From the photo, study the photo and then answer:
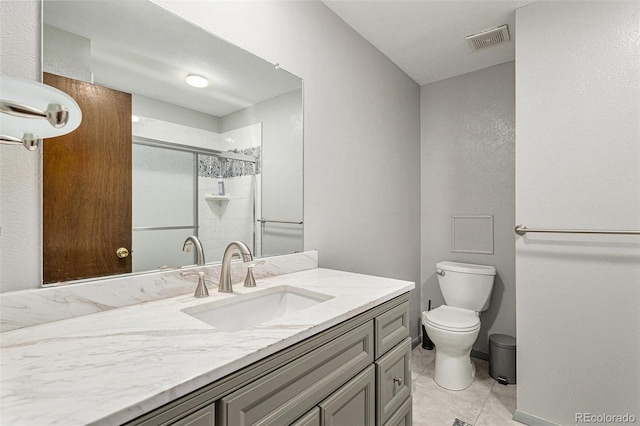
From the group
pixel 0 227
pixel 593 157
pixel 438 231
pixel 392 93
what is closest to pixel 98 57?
pixel 0 227

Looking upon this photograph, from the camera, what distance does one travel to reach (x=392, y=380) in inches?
48.3

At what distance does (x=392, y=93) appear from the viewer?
2566 millimetres

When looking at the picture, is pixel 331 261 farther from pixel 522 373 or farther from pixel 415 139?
pixel 415 139

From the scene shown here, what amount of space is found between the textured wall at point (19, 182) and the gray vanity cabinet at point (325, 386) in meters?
0.62

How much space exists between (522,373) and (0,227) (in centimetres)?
247

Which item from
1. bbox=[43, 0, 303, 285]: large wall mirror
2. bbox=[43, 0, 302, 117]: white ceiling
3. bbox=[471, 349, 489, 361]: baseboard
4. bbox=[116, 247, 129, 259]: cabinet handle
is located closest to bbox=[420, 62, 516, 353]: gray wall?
bbox=[471, 349, 489, 361]: baseboard

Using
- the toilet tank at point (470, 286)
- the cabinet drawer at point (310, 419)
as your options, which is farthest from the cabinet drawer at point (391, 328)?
the toilet tank at point (470, 286)

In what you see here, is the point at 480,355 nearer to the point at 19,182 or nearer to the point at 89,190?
the point at 89,190

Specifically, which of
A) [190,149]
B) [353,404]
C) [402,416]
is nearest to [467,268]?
[402,416]

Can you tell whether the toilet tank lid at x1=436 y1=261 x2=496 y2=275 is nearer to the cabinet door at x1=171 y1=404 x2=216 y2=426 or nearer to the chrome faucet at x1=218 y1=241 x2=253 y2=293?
the chrome faucet at x1=218 y1=241 x2=253 y2=293

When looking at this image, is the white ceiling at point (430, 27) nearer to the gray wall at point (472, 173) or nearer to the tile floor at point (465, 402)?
the gray wall at point (472, 173)

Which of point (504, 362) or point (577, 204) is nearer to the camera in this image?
point (577, 204)

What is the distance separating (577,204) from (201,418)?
2031 mm

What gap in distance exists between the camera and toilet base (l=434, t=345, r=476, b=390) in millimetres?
2176
